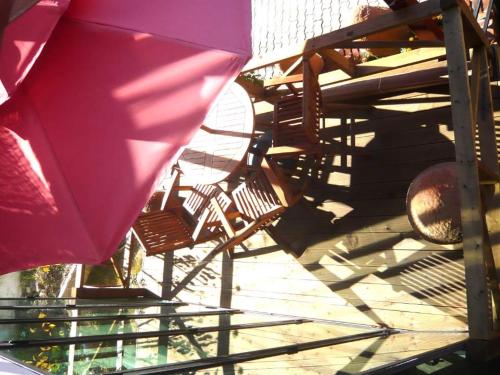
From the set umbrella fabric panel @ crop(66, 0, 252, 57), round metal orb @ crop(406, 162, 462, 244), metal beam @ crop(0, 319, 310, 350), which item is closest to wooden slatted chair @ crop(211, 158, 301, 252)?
metal beam @ crop(0, 319, 310, 350)

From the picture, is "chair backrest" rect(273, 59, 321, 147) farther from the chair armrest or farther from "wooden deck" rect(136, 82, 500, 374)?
the chair armrest

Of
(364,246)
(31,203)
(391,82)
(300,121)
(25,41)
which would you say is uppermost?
(391,82)

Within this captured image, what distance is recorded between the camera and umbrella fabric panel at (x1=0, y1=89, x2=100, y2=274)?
183 centimetres

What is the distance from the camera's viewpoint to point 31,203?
186cm

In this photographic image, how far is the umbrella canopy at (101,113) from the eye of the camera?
179cm

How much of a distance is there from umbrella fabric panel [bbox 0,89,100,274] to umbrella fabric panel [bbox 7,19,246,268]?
0.04 m

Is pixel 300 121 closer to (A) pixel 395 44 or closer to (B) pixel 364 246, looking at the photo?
(A) pixel 395 44

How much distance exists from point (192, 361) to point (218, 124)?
2.61 m

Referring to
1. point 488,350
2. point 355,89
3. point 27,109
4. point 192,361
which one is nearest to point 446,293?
point 488,350

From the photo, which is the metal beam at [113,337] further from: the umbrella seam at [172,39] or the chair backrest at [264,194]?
the umbrella seam at [172,39]

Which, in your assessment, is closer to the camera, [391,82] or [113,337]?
[113,337]

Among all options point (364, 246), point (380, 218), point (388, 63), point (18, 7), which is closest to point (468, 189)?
point (380, 218)

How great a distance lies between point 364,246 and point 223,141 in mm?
1532

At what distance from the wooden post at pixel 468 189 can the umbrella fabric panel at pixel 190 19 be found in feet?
4.78
